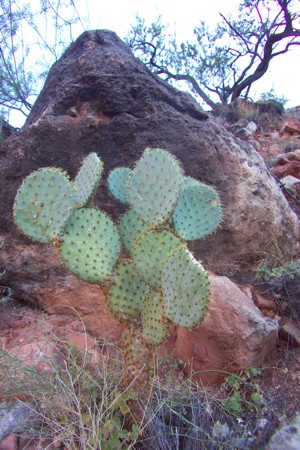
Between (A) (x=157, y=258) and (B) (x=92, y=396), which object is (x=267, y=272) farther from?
(B) (x=92, y=396)

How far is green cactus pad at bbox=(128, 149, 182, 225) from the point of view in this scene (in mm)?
1659

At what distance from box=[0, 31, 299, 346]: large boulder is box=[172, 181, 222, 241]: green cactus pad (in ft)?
3.00

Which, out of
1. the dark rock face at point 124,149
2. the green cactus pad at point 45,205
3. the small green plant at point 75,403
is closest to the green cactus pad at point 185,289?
the small green plant at point 75,403

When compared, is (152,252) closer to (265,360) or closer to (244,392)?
(244,392)

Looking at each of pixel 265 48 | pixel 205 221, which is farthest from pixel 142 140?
pixel 265 48

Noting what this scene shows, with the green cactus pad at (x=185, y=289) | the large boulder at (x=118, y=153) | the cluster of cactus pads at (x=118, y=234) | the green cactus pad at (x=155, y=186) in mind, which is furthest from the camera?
the large boulder at (x=118, y=153)

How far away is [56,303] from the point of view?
2.61 meters

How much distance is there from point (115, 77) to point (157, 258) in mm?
1995

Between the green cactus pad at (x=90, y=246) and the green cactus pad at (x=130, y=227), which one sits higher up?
the green cactus pad at (x=130, y=227)

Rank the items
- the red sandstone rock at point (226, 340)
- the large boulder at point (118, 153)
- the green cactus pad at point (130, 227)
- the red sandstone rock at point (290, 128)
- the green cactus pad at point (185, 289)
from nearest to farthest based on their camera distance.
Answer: the green cactus pad at point (185, 289) < the green cactus pad at point (130, 227) < the red sandstone rock at point (226, 340) < the large boulder at point (118, 153) < the red sandstone rock at point (290, 128)

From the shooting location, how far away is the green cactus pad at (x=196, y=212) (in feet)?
6.08

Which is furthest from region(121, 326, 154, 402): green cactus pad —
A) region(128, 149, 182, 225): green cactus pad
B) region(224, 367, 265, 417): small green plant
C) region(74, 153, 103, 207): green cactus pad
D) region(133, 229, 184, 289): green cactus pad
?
region(74, 153, 103, 207): green cactus pad

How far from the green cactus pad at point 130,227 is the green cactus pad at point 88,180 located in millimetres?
231

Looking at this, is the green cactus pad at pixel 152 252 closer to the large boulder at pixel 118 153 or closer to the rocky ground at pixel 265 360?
the rocky ground at pixel 265 360
